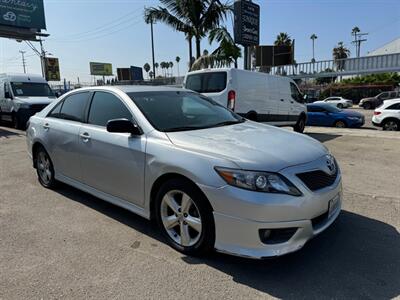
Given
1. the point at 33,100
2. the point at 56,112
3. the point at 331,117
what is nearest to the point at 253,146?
the point at 56,112

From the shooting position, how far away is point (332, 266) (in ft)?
10.3

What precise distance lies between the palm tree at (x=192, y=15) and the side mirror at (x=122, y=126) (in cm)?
1579

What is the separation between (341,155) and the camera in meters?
7.84

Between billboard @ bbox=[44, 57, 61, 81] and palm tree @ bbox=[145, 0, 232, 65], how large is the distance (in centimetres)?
2895

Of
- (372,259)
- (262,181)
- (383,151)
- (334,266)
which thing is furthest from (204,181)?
(383,151)

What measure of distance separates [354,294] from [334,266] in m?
0.42

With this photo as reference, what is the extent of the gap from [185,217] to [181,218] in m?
0.06

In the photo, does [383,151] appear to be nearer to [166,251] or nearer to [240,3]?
[166,251]

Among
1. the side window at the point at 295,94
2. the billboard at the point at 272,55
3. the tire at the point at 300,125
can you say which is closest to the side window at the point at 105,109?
the side window at the point at 295,94

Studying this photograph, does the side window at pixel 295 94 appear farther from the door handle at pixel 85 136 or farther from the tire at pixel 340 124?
the door handle at pixel 85 136

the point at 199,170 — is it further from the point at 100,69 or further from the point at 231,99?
the point at 100,69

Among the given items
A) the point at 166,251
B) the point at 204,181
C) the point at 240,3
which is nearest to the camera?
the point at 204,181

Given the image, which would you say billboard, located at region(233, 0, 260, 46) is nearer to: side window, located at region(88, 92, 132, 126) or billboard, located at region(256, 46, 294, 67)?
side window, located at region(88, 92, 132, 126)

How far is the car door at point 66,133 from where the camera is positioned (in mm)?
4562
